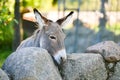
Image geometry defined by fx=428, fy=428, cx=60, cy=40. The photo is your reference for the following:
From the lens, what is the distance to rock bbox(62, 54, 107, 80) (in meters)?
6.46

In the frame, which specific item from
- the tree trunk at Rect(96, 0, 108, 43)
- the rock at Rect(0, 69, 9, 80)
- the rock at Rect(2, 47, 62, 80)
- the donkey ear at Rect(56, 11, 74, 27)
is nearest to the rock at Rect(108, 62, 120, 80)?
the donkey ear at Rect(56, 11, 74, 27)

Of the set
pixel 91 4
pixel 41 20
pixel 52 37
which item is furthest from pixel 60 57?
pixel 91 4

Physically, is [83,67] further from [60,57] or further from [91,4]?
[91,4]

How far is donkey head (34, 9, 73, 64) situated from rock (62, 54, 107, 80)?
0.23 meters

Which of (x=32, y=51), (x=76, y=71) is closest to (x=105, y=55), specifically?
(x=76, y=71)

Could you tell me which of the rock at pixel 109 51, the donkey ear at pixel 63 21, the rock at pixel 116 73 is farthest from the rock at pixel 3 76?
the rock at pixel 116 73

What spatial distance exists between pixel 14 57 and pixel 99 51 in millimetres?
1806

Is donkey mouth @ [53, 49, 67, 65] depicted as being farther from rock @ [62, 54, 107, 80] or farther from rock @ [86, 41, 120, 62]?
rock @ [86, 41, 120, 62]

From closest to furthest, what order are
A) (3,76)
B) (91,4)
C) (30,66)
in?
(3,76), (30,66), (91,4)

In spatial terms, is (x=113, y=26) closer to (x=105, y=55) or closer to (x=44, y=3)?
(x=44, y=3)

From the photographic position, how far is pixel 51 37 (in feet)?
21.7

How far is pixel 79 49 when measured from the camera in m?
13.7

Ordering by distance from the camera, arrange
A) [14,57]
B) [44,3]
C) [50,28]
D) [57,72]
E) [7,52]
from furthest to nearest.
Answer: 1. [44,3]
2. [7,52]
3. [50,28]
4. [57,72]
5. [14,57]

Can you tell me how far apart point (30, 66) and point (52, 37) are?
1.18 meters
